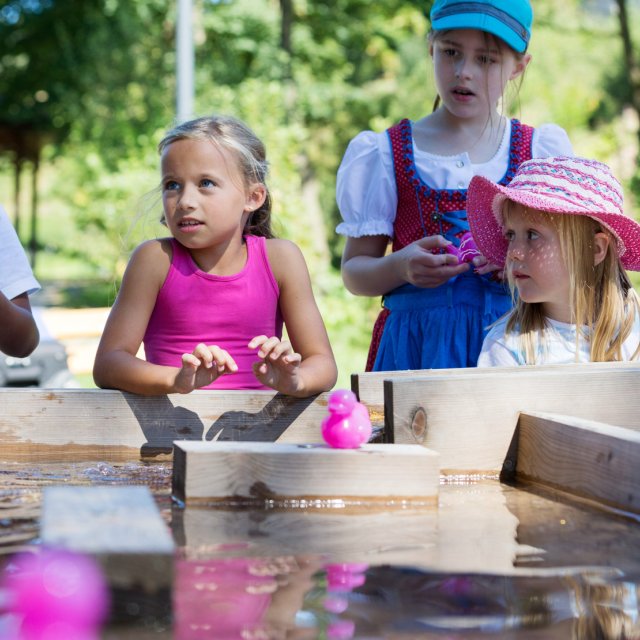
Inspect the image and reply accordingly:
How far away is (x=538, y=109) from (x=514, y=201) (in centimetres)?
1959

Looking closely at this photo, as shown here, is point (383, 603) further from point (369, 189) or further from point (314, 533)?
point (369, 189)

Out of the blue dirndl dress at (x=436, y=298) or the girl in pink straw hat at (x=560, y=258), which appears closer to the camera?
the girl in pink straw hat at (x=560, y=258)

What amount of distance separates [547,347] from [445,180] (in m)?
0.67

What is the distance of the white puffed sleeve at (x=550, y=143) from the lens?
358 cm

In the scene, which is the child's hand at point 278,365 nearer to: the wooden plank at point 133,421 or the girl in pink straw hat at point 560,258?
the wooden plank at point 133,421

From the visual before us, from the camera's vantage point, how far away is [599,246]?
3.23m

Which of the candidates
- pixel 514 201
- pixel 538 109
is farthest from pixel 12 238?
pixel 538 109

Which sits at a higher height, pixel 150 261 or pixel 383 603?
pixel 150 261

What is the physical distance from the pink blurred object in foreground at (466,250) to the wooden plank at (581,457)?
1.10 meters

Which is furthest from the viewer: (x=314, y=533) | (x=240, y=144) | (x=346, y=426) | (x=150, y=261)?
(x=240, y=144)

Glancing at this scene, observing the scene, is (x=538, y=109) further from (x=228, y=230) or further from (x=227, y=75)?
(x=228, y=230)

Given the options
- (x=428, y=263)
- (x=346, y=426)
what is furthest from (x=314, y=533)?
(x=428, y=263)

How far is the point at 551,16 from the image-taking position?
66.8ft

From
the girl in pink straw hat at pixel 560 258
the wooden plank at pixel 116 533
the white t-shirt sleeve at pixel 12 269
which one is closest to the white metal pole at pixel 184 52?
the white t-shirt sleeve at pixel 12 269
